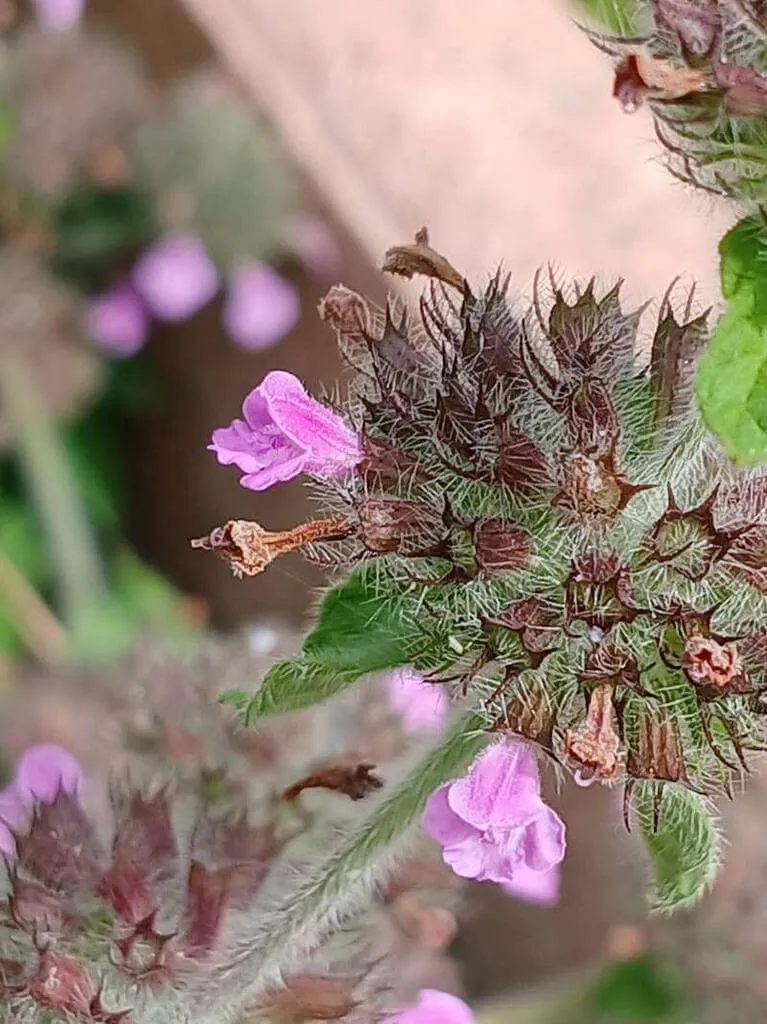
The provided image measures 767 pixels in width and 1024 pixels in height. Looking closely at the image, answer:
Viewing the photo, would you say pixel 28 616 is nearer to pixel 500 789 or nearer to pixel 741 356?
pixel 500 789

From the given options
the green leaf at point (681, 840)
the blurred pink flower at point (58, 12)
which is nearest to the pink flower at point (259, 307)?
the blurred pink flower at point (58, 12)

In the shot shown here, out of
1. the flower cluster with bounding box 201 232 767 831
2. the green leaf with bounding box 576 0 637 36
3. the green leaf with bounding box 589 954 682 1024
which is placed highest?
the green leaf with bounding box 576 0 637 36

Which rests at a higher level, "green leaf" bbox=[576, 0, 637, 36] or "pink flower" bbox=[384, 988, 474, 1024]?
"green leaf" bbox=[576, 0, 637, 36]

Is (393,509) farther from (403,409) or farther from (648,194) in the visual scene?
(648,194)

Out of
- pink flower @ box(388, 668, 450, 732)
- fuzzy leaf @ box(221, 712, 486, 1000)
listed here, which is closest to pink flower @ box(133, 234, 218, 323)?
pink flower @ box(388, 668, 450, 732)

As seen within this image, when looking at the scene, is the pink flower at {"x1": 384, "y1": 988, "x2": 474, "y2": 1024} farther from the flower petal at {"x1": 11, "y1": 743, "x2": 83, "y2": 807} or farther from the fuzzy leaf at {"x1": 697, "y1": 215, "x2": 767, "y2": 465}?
the fuzzy leaf at {"x1": 697, "y1": 215, "x2": 767, "y2": 465}

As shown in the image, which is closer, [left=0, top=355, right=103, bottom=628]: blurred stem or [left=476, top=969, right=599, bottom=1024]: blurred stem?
[left=476, top=969, right=599, bottom=1024]: blurred stem

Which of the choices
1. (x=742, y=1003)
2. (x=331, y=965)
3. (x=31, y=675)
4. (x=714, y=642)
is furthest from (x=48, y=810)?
(x=31, y=675)

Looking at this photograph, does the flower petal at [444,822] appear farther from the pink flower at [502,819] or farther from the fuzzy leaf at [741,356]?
the fuzzy leaf at [741,356]
